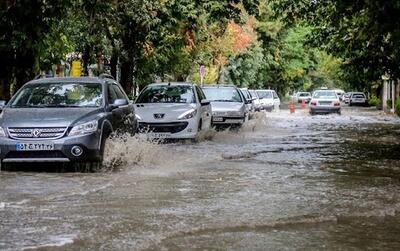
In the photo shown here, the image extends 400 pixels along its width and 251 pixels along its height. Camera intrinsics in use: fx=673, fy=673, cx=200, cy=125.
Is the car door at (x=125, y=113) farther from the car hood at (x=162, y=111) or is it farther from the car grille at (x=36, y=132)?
the car hood at (x=162, y=111)

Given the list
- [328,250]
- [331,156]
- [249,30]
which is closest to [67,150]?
[328,250]

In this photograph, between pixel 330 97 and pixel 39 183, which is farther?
pixel 330 97

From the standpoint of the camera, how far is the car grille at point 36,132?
33.8 feet

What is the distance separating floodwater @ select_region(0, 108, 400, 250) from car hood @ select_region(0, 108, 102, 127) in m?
0.81

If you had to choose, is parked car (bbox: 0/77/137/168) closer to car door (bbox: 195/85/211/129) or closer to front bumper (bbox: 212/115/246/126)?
car door (bbox: 195/85/211/129)

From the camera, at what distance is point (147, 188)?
9.37 meters

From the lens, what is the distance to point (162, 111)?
16188 millimetres

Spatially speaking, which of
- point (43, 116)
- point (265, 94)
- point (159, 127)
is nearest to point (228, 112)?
point (159, 127)

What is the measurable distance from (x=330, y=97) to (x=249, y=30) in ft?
25.1

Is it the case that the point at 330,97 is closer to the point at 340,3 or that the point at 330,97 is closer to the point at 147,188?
the point at 340,3

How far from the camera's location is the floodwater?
20.6 ft

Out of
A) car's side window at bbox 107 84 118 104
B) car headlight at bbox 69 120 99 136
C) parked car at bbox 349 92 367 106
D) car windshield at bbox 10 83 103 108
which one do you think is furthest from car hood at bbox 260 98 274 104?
car headlight at bbox 69 120 99 136

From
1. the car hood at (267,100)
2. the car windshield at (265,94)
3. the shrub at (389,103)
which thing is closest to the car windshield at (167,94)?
the car hood at (267,100)

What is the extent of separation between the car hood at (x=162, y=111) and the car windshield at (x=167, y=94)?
0.60 meters
